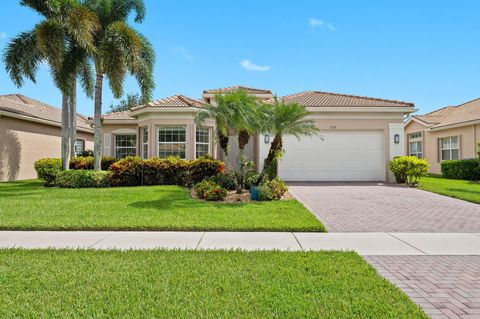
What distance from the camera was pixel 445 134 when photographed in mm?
22688

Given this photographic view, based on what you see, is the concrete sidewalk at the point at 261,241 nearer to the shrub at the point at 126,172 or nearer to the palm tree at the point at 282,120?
the palm tree at the point at 282,120

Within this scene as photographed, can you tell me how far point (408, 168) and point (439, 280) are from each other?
1261 centimetres

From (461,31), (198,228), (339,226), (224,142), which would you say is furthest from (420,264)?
(461,31)

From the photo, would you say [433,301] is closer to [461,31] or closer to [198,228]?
[198,228]

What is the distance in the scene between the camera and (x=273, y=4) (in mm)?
13156

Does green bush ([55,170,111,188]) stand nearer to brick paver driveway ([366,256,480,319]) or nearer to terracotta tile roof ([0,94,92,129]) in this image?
terracotta tile roof ([0,94,92,129])

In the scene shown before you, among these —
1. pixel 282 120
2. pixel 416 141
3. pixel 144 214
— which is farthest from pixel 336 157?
pixel 416 141

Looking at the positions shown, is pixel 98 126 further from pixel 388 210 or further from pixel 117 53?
pixel 388 210

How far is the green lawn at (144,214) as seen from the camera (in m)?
7.13

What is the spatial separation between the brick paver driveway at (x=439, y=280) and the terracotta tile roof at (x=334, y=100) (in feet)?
41.7

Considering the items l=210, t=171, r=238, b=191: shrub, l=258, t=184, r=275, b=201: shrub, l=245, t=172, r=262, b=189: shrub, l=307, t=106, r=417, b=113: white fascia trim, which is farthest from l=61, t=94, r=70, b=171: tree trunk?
l=307, t=106, r=417, b=113: white fascia trim

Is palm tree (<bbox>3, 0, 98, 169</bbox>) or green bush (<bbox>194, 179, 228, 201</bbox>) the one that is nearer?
green bush (<bbox>194, 179, 228, 201</bbox>)

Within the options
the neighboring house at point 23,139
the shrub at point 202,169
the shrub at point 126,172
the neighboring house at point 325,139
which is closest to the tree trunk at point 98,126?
the shrub at point 126,172

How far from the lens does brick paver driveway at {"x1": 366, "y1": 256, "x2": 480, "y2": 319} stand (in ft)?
11.1
